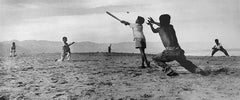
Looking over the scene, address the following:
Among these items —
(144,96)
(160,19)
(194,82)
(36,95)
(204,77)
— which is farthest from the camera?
(160,19)

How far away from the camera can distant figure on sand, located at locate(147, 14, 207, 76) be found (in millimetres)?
8141

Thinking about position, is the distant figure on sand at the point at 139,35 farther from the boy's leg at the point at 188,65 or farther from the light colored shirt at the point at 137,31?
the boy's leg at the point at 188,65

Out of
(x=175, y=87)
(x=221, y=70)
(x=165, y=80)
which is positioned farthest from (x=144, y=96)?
(x=221, y=70)

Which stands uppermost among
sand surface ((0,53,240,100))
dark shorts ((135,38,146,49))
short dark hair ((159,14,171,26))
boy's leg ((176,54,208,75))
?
short dark hair ((159,14,171,26))

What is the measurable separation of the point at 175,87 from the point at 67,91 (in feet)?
6.91

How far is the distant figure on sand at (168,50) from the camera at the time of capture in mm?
8141

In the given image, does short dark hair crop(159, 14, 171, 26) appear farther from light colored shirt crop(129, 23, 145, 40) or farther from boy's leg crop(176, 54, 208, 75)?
light colored shirt crop(129, 23, 145, 40)

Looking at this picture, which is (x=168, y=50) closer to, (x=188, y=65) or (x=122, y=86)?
Result: (x=188, y=65)

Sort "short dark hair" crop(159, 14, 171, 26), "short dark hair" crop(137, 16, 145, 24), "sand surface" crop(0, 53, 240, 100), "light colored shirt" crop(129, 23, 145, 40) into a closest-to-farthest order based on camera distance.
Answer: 1. "sand surface" crop(0, 53, 240, 100)
2. "short dark hair" crop(159, 14, 171, 26)
3. "light colored shirt" crop(129, 23, 145, 40)
4. "short dark hair" crop(137, 16, 145, 24)

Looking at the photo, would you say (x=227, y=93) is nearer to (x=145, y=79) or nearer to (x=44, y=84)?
(x=145, y=79)

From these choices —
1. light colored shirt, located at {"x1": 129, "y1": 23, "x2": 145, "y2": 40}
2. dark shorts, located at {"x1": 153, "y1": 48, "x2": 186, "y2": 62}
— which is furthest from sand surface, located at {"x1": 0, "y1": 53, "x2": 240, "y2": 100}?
light colored shirt, located at {"x1": 129, "y1": 23, "x2": 145, "y2": 40}

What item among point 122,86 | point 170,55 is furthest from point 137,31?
point 122,86

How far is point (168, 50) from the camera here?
26.9 feet

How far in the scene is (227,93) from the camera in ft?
20.8
